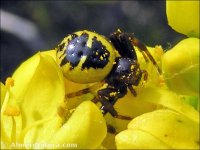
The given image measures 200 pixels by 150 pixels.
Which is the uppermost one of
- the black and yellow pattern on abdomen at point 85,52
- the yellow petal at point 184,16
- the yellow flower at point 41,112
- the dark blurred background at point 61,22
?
the yellow petal at point 184,16

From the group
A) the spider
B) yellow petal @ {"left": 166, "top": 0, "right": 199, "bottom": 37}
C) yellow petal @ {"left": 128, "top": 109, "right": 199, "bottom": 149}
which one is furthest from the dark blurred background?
yellow petal @ {"left": 128, "top": 109, "right": 199, "bottom": 149}

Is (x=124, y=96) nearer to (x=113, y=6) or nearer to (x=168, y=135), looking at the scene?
(x=168, y=135)

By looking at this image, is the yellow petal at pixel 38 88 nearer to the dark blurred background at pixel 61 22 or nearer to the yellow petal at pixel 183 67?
the yellow petal at pixel 183 67

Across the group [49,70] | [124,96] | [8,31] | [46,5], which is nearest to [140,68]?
[124,96]

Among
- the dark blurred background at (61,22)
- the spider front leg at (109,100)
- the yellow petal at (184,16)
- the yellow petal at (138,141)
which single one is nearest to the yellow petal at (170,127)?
the yellow petal at (138,141)

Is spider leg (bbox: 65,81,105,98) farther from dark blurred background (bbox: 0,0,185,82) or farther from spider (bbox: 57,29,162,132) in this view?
dark blurred background (bbox: 0,0,185,82)
